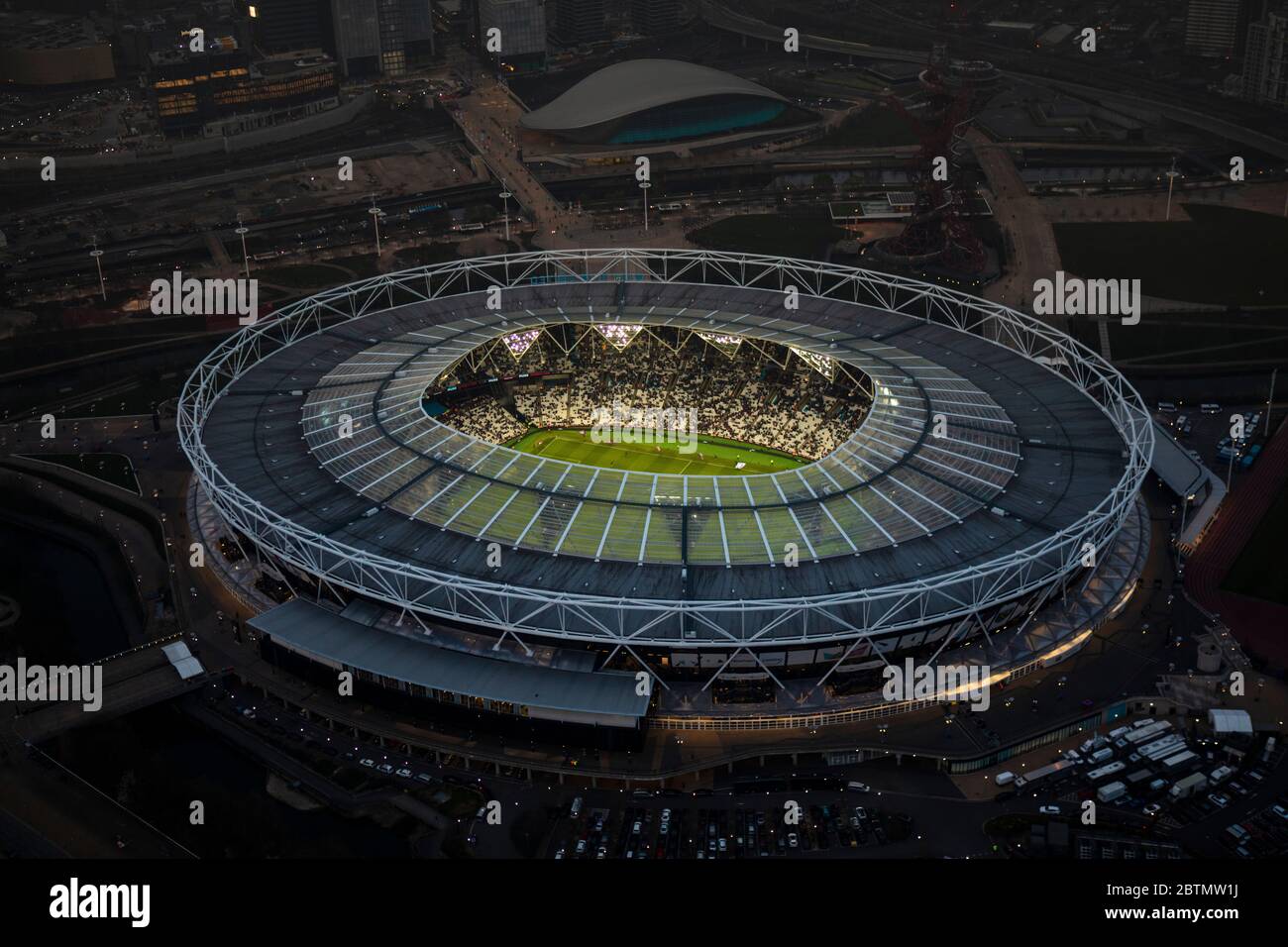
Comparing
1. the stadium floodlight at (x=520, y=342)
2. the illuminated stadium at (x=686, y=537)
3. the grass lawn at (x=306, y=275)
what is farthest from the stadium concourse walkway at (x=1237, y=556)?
the grass lawn at (x=306, y=275)

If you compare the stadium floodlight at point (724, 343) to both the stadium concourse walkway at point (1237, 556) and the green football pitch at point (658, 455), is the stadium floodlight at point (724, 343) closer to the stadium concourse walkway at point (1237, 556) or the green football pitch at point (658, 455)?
the green football pitch at point (658, 455)

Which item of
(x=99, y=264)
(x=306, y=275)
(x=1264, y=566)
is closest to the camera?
(x=1264, y=566)

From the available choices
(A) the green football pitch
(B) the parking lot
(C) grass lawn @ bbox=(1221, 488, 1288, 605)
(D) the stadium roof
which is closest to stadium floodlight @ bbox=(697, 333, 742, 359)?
(A) the green football pitch

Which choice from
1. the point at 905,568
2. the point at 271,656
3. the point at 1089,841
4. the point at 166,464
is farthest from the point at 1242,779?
the point at 166,464

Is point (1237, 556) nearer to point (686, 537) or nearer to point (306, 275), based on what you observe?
point (686, 537)

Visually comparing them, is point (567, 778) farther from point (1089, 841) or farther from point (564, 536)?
point (1089, 841)

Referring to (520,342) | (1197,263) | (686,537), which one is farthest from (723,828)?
(1197,263)

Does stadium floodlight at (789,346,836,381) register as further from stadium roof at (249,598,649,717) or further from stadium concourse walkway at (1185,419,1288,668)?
stadium roof at (249,598,649,717)
